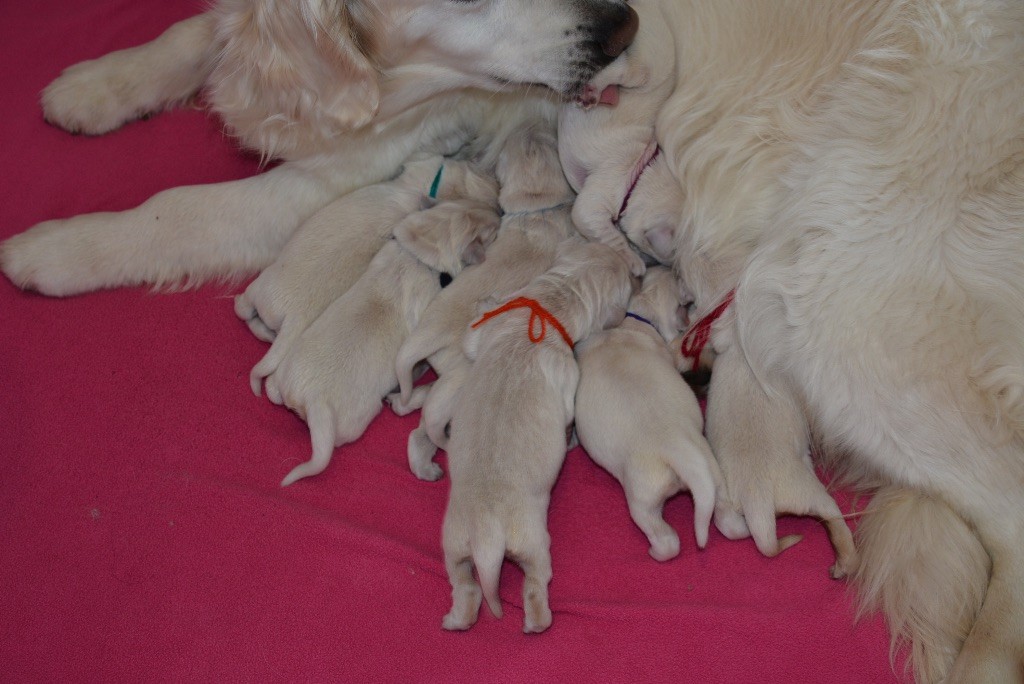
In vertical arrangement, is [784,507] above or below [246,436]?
above

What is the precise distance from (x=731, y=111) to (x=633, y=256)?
1.38 feet

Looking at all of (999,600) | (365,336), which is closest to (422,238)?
(365,336)

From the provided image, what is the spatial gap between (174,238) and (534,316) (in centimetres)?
98

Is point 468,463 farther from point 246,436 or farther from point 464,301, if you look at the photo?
point 246,436

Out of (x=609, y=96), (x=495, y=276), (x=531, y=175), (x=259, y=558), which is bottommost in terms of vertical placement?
(x=259, y=558)

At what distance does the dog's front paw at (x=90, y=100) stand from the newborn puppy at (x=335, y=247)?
75 cm

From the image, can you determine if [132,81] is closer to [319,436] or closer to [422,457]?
[319,436]

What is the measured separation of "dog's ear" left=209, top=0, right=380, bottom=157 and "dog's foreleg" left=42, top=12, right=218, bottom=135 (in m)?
0.30

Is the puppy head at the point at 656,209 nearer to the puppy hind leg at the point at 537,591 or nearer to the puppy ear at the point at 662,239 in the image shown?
the puppy ear at the point at 662,239

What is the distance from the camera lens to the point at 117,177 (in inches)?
97.6

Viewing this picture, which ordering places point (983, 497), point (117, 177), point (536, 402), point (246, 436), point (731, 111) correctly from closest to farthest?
point (983, 497)
point (536, 402)
point (246, 436)
point (731, 111)
point (117, 177)

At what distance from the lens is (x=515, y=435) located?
1717mm

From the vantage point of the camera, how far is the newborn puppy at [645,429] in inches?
67.7

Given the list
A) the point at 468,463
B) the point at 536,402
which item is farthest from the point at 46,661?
the point at 536,402
